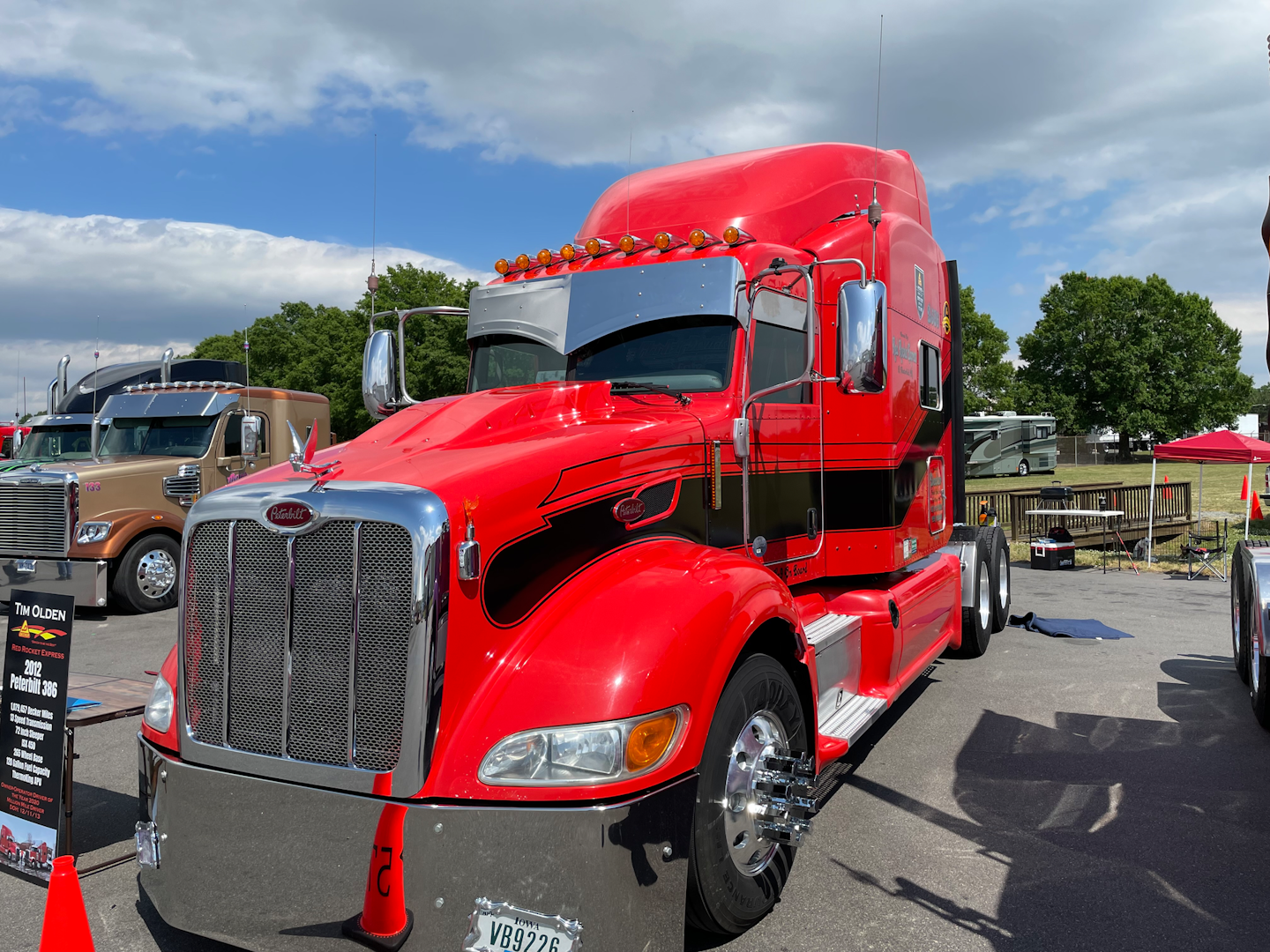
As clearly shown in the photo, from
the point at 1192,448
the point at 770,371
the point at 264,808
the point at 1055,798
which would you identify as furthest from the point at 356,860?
the point at 1192,448

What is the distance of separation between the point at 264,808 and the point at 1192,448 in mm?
16432

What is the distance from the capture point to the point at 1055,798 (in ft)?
16.1

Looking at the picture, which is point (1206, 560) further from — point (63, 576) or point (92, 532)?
point (63, 576)

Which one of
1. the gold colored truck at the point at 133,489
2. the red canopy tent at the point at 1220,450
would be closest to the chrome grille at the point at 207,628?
the gold colored truck at the point at 133,489

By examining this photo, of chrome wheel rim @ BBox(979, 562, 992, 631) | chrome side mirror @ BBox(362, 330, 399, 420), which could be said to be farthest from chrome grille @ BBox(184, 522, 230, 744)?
chrome wheel rim @ BBox(979, 562, 992, 631)

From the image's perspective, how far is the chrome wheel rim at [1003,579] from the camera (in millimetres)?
9203

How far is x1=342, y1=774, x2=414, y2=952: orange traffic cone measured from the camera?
267 centimetres

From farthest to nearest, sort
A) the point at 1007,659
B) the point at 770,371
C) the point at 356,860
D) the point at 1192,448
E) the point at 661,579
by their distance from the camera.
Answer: the point at 1192,448, the point at 1007,659, the point at 770,371, the point at 661,579, the point at 356,860

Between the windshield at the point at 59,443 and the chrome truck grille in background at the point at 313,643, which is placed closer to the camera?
the chrome truck grille in background at the point at 313,643

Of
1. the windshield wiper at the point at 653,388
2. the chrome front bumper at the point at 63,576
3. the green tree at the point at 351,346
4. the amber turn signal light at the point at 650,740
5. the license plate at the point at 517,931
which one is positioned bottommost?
the chrome front bumper at the point at 63,576

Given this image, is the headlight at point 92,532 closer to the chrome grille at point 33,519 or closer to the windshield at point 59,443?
the chrome grille at point 33,519

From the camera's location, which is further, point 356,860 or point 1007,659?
point 1007,659

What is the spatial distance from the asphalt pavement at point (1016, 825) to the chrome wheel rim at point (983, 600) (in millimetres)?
552

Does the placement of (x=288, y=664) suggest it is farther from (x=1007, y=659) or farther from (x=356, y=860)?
(x=1007, y=659)
